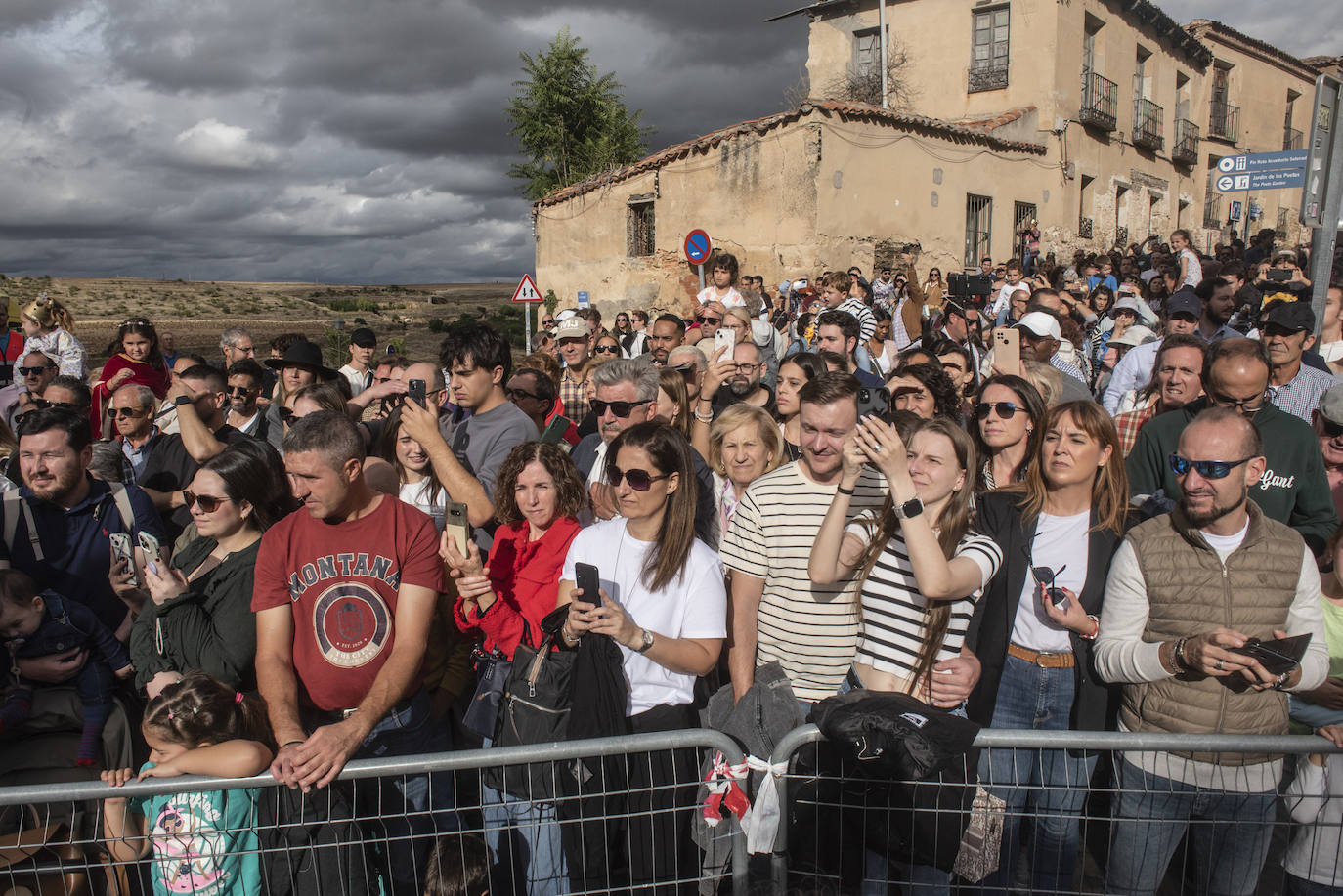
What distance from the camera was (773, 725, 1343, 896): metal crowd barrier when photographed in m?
2.40

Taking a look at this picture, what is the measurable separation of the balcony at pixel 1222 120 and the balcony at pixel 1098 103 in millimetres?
7745

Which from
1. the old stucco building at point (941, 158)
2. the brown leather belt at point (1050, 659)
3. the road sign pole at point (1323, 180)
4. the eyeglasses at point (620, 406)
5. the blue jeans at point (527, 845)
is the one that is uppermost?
the old stucco building at point (941, 158)

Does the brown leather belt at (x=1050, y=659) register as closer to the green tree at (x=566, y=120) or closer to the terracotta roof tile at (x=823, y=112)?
the terracotta roof tile at (x=823, y=112)

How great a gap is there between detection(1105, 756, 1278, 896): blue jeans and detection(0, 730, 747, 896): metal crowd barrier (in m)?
1.33

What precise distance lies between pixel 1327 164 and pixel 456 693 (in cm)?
678

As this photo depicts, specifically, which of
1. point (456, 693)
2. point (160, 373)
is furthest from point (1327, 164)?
point (160, 373)

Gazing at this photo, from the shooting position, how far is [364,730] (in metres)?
2.66

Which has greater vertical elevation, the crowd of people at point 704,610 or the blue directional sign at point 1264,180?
the blue directional sign at point 1264,180

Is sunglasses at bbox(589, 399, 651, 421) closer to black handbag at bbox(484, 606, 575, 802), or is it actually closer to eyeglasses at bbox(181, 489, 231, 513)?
black handbag at bbox(484, 606, 575, 802)

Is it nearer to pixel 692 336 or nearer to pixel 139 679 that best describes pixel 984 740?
pixel 139 679

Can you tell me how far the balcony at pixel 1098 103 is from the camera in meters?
21.0

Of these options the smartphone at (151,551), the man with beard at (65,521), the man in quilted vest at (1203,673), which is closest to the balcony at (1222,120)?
the man in quilted vest at (1203,673)

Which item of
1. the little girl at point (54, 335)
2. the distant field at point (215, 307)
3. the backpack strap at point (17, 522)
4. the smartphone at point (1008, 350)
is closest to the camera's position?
the backpack strap at point (17, 522)

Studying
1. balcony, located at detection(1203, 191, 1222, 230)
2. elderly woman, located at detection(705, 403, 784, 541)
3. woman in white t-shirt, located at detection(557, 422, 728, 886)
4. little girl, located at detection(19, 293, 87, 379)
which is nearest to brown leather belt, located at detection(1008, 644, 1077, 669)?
woman in white t-shirt, located at detection(557, 422, 728, 886)
